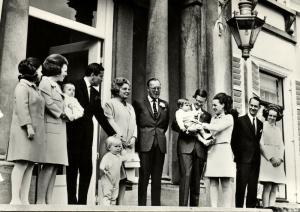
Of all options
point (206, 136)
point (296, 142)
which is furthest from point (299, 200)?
point (206, 136)

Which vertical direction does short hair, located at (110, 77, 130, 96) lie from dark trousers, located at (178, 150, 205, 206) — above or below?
above

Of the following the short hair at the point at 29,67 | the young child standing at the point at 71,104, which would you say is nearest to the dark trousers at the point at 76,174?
the young child standing at the point at 71,104

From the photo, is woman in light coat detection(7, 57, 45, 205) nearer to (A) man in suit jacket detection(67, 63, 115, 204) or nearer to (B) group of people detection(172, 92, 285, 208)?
(A) man in suit jacket detection(67, 63, 115, 204)

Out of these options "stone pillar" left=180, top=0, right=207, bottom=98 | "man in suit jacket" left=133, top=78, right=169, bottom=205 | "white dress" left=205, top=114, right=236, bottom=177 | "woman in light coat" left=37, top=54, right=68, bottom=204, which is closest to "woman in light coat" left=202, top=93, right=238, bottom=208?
"white dress" left=205, top=114, right=236, bottom=177

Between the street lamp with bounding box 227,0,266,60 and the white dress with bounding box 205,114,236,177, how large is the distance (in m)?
1.00

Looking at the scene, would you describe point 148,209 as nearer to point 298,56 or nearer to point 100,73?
point 100,73

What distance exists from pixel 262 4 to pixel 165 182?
215 inches

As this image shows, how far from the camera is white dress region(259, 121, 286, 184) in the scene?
26.2 ft

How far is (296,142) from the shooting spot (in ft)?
39.5

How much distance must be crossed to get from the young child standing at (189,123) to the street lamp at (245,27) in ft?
3.67

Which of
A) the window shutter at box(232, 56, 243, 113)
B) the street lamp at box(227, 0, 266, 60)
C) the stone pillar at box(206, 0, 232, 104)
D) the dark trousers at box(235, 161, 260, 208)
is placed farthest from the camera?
the window shutter at box(232, 56, 243, 113)

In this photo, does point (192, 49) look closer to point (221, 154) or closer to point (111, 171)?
point (221, 154)

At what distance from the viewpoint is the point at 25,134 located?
5.12 metres

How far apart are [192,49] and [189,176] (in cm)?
361
